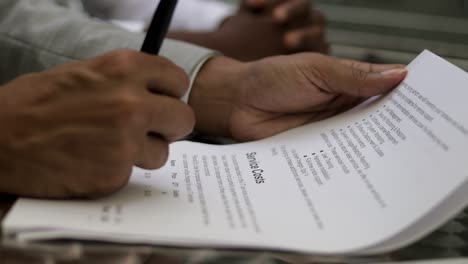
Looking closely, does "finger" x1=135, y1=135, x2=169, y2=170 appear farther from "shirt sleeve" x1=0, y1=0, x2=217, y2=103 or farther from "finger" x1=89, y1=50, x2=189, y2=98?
"shirt sleeve" x1=0, y1=0, x2=217, y2=103

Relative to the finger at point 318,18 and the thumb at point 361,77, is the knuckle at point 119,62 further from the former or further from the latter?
the finger at point 318,18

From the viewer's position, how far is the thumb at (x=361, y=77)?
1.66ft

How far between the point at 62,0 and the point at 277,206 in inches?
21.7

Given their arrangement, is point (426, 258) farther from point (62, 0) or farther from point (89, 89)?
point (62, 0)

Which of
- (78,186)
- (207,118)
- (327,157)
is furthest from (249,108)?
(78,186)

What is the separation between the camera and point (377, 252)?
1.12 feet

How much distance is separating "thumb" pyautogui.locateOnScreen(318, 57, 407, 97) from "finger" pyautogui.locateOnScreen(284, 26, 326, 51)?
10.2 inches

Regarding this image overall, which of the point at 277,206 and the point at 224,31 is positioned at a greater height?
the point at 277,206

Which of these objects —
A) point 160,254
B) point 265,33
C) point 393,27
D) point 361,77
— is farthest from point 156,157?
point 393,27

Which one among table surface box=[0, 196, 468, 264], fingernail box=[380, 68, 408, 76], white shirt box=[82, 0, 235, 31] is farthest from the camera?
white shirt box=[82, 0, 235, 31]

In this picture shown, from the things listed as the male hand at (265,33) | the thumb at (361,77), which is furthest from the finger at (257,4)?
the thumb at (361,77)

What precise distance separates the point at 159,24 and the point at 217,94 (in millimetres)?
202

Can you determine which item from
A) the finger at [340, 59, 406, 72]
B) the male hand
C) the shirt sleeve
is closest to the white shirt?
the male hand

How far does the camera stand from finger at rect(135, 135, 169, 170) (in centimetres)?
40
